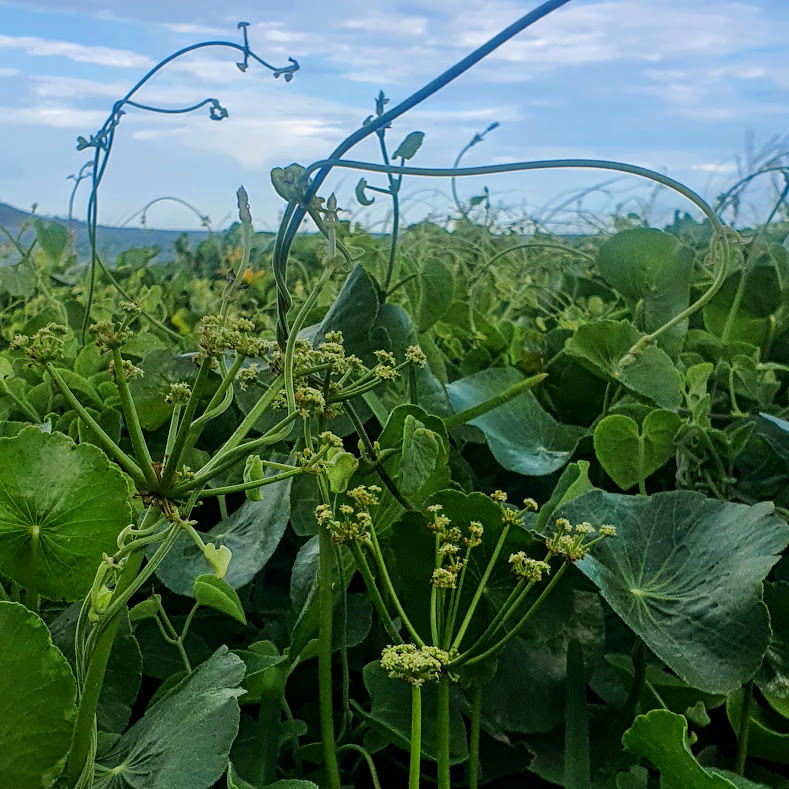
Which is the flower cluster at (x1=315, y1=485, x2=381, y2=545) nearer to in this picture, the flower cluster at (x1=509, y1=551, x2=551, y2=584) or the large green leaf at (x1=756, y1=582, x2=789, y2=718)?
the flower cluster at (x1=509, y1=551, x2=551, y2=584)

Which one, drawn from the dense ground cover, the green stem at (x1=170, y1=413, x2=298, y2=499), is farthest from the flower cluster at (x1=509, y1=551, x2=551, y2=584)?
the green stem at (x1=170, y1=413, x2=298, y2=499)

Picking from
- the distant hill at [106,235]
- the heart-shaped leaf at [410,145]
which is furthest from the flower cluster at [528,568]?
the distant hill at [106,235]

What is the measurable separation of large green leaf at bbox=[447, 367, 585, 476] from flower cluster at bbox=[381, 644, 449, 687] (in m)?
0.25

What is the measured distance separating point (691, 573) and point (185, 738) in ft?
0.94

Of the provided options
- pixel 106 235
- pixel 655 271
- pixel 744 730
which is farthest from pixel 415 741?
pixel 106 235

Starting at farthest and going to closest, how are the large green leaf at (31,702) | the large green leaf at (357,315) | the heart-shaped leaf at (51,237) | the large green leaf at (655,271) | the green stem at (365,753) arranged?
the heart-shaped leaf at (51,237)
the large green leaf at (655,271)
the large green leaf at (357,315)
the green stem at (365,753)
the large green leaf at (31,702)

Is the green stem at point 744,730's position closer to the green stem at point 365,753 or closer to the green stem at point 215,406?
the green stem at point 365,753

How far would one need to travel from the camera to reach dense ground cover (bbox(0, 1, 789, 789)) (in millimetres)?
324

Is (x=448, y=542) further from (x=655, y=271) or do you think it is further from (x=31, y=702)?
(x=655, y=271)

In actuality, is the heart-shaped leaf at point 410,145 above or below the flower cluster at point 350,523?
above

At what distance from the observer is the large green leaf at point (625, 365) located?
0.64 metres

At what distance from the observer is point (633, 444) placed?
570 millimetres

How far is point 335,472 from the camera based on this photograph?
1.25 ft

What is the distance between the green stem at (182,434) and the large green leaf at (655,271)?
0.53 meters
